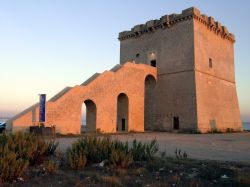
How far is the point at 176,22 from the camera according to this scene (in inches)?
1021

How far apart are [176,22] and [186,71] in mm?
4960

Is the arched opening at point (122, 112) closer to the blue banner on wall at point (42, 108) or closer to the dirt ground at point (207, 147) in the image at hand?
the blue banner on wall at point (42, 108)

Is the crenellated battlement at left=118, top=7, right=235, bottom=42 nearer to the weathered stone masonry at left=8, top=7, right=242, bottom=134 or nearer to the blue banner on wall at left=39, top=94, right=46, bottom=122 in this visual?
the weathered stone masonry at left=8, top=7, right=242, bottom=134

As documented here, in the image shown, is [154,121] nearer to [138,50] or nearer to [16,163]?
[138,50]

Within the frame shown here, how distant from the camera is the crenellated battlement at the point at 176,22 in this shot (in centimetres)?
2498

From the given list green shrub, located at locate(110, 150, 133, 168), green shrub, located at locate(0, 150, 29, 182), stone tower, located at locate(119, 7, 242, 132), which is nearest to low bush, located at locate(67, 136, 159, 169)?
green shrub, located at locate(110, 150, 133, 168)

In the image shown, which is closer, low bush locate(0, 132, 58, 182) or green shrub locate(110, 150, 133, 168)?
low bush locate(0, 132, 58, 182)

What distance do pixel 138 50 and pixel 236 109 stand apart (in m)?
12.9

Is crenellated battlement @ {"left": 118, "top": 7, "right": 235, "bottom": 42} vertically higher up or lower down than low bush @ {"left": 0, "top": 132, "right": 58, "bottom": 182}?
higher up

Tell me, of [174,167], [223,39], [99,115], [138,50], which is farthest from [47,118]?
[223,39]

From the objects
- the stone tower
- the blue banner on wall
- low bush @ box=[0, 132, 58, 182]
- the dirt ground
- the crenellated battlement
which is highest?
the crenellated battlement

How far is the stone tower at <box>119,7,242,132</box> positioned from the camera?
2441 cm

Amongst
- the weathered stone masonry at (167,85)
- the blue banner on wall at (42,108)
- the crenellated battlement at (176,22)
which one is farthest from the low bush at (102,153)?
the crenellated battlement at (176,22)

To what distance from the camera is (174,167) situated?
6.39 m
